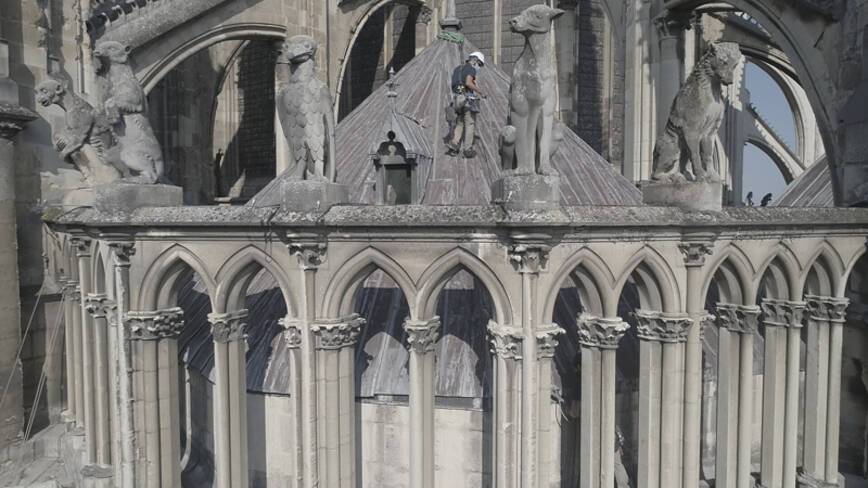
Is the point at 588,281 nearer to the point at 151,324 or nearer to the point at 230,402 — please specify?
the point at 230,402

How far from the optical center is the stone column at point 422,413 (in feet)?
22.5

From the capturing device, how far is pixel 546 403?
6523 millimetres

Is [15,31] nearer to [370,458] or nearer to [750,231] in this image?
[370,458]

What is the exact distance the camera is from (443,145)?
11.0 metres

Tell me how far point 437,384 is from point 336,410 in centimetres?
164

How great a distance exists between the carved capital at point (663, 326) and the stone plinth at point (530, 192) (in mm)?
1979

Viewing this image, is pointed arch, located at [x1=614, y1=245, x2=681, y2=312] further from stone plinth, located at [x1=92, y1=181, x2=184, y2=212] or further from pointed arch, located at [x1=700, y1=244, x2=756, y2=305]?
stone plinth, located at [x1=92, y1=181, x2=184, y2=212]

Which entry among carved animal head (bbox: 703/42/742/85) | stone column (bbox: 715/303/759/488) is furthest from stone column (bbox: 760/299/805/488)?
carved animal head (bbox: 703/42/742/85)

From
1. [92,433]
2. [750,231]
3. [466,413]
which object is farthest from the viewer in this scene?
[92,433]

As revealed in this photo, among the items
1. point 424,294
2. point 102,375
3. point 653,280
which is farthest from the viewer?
point 102,375

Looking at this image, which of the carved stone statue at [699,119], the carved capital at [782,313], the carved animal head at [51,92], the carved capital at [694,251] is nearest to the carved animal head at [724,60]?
the carved stone statue at [699,119]

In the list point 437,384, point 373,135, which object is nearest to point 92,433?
point 437,384

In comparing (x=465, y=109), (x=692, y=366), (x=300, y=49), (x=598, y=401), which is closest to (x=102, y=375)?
(x=300, y=49)

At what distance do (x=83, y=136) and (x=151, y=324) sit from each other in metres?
3.17
